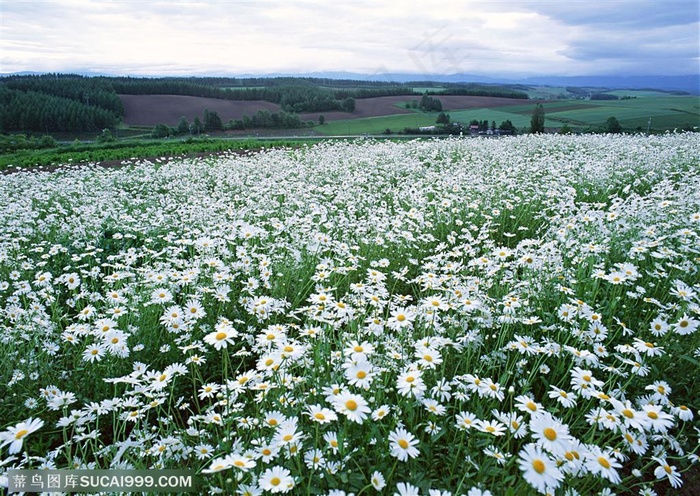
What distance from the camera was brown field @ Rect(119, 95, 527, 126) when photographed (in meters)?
37.8

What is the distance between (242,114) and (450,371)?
3786cm

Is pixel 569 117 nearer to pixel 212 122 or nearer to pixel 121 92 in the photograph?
pixel 212 122

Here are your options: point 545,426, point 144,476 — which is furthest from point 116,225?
point 545,426

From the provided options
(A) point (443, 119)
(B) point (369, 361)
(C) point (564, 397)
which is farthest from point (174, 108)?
(C) point (564, 397)

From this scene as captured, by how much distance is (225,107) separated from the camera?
131 ft

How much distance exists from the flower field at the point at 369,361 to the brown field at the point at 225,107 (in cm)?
3363

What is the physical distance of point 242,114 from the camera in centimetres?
3734

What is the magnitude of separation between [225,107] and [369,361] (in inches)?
1626

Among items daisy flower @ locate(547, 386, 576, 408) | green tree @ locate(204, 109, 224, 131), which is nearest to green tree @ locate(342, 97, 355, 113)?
green tree @ locate(204, 109, 224, 131)

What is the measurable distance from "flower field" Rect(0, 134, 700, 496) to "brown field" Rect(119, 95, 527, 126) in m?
33.6

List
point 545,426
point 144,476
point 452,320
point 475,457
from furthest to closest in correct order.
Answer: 1. point 452,320
2. point 475,457
3. point 144,476
4. point 545,426

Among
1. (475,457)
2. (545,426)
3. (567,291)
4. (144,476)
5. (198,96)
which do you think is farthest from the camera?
(198,96)

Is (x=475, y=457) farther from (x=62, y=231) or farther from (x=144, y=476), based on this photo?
(x=62, y=231)

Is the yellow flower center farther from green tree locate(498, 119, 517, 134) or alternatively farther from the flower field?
green tree locate(498, 119, 517, 134)
